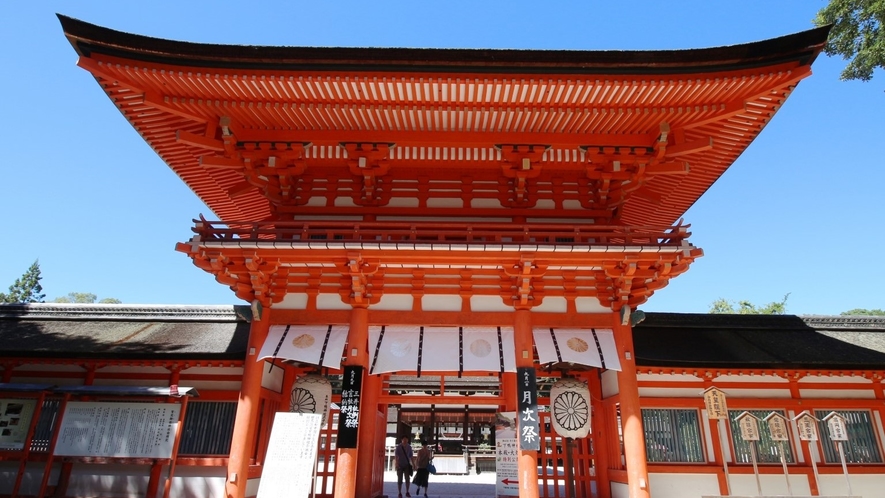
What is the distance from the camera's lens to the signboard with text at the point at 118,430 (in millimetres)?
8430

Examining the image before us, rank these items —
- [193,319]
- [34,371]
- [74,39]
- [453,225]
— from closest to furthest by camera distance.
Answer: [74,39], [453,225], [34,371], [193,319]

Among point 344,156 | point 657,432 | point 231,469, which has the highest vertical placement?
point 344,156

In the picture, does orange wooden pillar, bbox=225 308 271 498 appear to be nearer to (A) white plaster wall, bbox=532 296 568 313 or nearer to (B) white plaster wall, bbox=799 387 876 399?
(A) white plaster wall, bbox=532 296 568 313

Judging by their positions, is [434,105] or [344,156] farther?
[344,156]

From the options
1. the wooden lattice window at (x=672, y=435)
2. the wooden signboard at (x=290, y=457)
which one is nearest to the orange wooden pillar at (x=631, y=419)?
the wooden lattice window at (x=672, y=435)

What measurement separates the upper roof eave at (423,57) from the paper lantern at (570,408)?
5622mm

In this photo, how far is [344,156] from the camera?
9344mm

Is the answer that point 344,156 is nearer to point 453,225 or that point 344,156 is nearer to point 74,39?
point 453,225

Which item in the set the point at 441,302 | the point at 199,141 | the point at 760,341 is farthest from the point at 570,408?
the point at 199,141

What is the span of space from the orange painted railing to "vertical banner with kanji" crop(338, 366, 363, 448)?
2.25 meters

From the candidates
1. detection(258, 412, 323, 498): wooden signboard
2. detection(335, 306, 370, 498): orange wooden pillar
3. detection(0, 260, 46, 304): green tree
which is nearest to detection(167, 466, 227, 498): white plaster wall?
detection(258, 412, 323, 498): wooden signboard

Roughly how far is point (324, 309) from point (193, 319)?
4707 mm

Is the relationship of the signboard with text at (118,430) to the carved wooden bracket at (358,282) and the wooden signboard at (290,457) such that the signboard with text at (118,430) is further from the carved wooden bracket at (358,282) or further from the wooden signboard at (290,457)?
the carved wooden bracket at (358,282)

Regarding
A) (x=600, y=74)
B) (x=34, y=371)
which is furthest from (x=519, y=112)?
(x=34, y=371)
